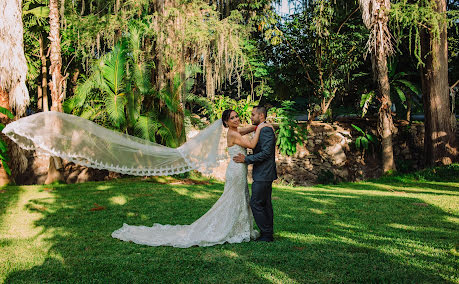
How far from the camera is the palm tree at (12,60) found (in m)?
8.95

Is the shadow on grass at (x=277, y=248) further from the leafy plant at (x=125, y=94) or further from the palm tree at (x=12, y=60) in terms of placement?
the leafy plant at (x=125, y=94)

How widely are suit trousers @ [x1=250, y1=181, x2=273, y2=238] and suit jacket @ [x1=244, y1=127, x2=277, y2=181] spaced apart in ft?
0.30

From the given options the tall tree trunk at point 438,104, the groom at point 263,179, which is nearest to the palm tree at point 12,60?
the groom at point 263,179

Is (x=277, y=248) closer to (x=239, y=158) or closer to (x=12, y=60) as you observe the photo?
(x=239, y=158)

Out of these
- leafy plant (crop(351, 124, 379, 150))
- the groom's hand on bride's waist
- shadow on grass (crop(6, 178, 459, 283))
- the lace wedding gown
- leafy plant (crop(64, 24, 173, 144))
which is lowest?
shadow on grass (crop(6, 178, 459, 283))

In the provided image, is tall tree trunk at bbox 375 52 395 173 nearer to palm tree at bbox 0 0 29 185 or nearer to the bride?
the bride

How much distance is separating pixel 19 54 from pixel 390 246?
8.76m

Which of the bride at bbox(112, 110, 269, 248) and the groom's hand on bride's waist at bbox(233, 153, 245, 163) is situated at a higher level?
the groom's hand on bride's waist at bbox(233, 153, 245, 163)

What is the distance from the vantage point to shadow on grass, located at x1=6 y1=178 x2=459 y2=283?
3.72 meters

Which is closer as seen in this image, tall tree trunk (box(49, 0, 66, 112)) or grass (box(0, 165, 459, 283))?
grass (box(0, 165, 459, 283))

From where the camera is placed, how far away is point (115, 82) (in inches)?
413

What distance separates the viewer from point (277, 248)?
462 cm

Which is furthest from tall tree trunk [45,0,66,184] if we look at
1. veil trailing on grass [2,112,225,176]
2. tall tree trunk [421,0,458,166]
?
tall tree trunk [421,0,458,166]

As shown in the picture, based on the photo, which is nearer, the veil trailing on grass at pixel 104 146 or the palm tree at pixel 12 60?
the veil trailing on grass at pixel 104 146
